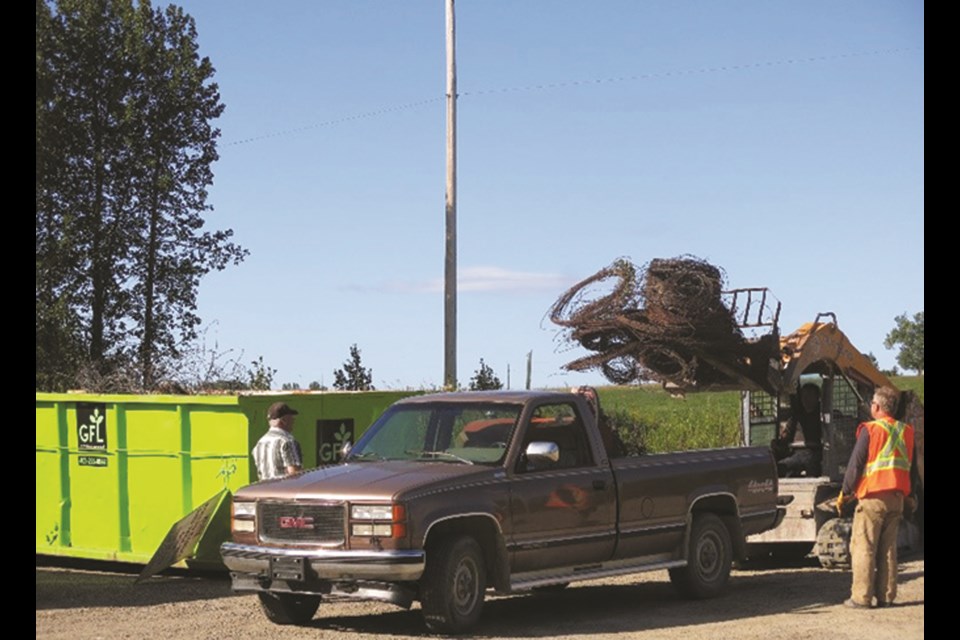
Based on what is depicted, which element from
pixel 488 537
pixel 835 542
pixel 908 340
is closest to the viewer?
pixel 488 537

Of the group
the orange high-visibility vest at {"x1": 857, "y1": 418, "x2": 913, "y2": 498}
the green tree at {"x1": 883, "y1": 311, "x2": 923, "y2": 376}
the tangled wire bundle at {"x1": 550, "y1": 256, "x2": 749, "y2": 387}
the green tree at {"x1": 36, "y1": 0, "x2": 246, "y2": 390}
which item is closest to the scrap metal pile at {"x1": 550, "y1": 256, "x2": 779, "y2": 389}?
the tangled wire bundle at {"x1": 550, "y1": 256, "x2": 749, "y2": 387}

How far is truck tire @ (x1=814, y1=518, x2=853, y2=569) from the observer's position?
16.5 meters

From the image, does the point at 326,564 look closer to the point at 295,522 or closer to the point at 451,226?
the point at 295,522

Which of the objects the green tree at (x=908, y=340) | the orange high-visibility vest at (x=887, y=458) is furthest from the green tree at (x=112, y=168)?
the green tree at (x=908, y=340)

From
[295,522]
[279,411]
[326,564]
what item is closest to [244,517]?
[295,522]

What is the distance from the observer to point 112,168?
1352 inches

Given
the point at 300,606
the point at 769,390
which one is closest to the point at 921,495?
the point at 769,390

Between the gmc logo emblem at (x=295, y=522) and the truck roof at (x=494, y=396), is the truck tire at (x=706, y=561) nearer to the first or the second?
the truck roof at (x=494, y=396)

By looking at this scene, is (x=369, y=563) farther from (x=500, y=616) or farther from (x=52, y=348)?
(x=52, y=348)

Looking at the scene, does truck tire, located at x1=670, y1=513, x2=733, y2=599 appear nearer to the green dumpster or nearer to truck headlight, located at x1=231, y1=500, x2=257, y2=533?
truck headlight, located at x1=231, y1=500, x2=257, y2=533

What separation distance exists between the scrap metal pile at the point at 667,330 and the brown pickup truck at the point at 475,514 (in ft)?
7.84

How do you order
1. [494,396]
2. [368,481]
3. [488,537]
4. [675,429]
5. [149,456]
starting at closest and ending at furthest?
[368,481], [488,537], [494,396], [149,456], [675,429]

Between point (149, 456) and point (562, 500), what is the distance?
5.67 meters

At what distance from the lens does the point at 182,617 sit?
1352 centimetres
